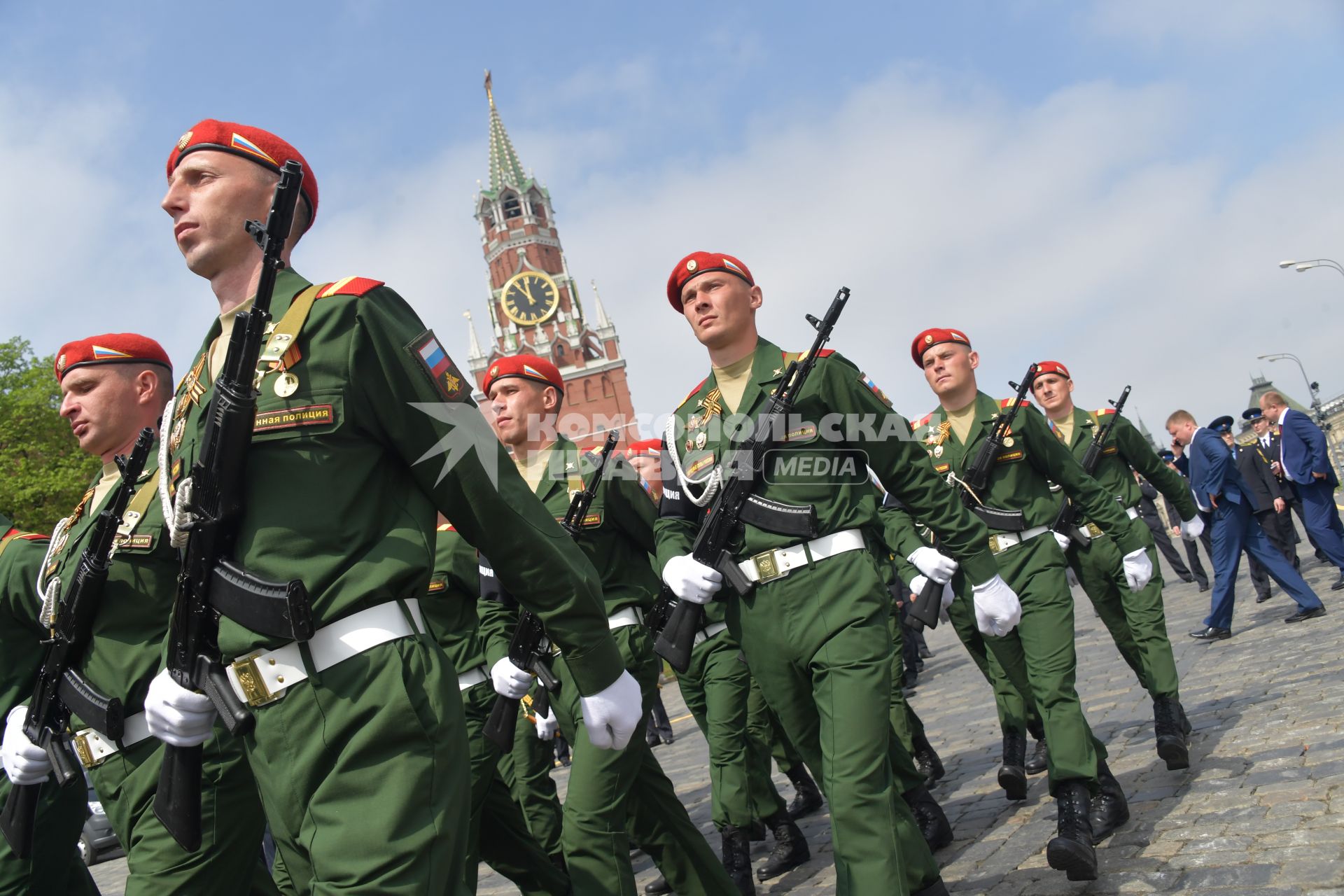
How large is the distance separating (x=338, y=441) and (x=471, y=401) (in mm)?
339

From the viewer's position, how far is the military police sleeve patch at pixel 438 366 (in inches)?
98.3

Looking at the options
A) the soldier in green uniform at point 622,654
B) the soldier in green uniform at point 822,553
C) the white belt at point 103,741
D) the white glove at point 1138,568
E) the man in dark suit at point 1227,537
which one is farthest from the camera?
the man in dark suit at point 1227,537

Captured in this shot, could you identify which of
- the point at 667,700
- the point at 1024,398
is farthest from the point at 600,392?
the point at 1024,398

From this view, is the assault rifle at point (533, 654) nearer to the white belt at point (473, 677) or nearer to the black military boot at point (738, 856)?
the white belt at point (473, 677)

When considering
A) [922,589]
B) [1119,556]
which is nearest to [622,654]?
[922,589]

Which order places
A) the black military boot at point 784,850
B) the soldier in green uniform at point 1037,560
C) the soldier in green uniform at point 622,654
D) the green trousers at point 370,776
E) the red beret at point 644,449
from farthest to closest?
the red beret at point 644,449 < the black military boot at point 784,850 < the soldier in green uniform at point 1037,560 < the soldier in green uniform at point 622,654 < the green trousers at point 370,776

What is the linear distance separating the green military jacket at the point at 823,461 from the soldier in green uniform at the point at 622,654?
0.41 metres

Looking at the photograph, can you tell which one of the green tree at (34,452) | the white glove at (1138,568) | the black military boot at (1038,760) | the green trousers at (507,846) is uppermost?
the green tree at (34,452)

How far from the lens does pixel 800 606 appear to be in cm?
402

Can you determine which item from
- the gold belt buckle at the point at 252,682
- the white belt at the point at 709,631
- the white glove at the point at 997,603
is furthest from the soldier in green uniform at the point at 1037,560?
the gold belt buckle at the point at 252,682

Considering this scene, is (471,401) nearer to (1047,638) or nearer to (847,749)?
(847,749)

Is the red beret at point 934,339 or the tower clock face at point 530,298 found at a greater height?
the tower clock face at point 530,298

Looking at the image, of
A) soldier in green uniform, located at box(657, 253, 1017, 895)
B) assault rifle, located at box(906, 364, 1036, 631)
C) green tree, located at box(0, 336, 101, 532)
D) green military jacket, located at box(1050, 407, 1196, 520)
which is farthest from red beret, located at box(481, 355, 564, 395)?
green tree, located at box(0, 336, 101, 532)

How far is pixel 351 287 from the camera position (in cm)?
252
